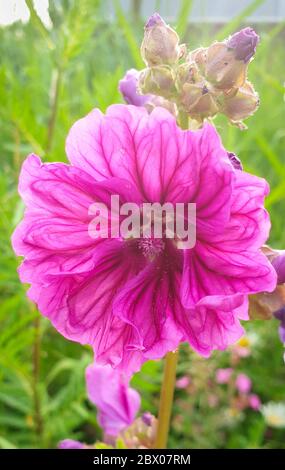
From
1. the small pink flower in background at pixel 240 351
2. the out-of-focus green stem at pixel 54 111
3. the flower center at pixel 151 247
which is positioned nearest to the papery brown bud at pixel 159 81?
the flower center at pixel 151 247

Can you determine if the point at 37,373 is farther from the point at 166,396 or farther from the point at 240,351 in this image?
the point at 240,351

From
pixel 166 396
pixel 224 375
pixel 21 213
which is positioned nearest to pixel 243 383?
pixel 224 375

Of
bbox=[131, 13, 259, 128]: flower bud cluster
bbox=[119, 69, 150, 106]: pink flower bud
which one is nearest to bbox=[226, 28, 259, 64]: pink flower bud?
bbox=[131, 13, 259, 128]: flower bud cluster

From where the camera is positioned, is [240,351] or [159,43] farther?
[240,351]

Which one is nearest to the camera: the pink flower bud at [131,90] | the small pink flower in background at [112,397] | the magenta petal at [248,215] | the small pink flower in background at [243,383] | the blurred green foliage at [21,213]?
the magenta petal at [248,215]

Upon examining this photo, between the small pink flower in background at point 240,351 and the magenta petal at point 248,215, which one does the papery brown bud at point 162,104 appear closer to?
the magenta petal at point 248,215
